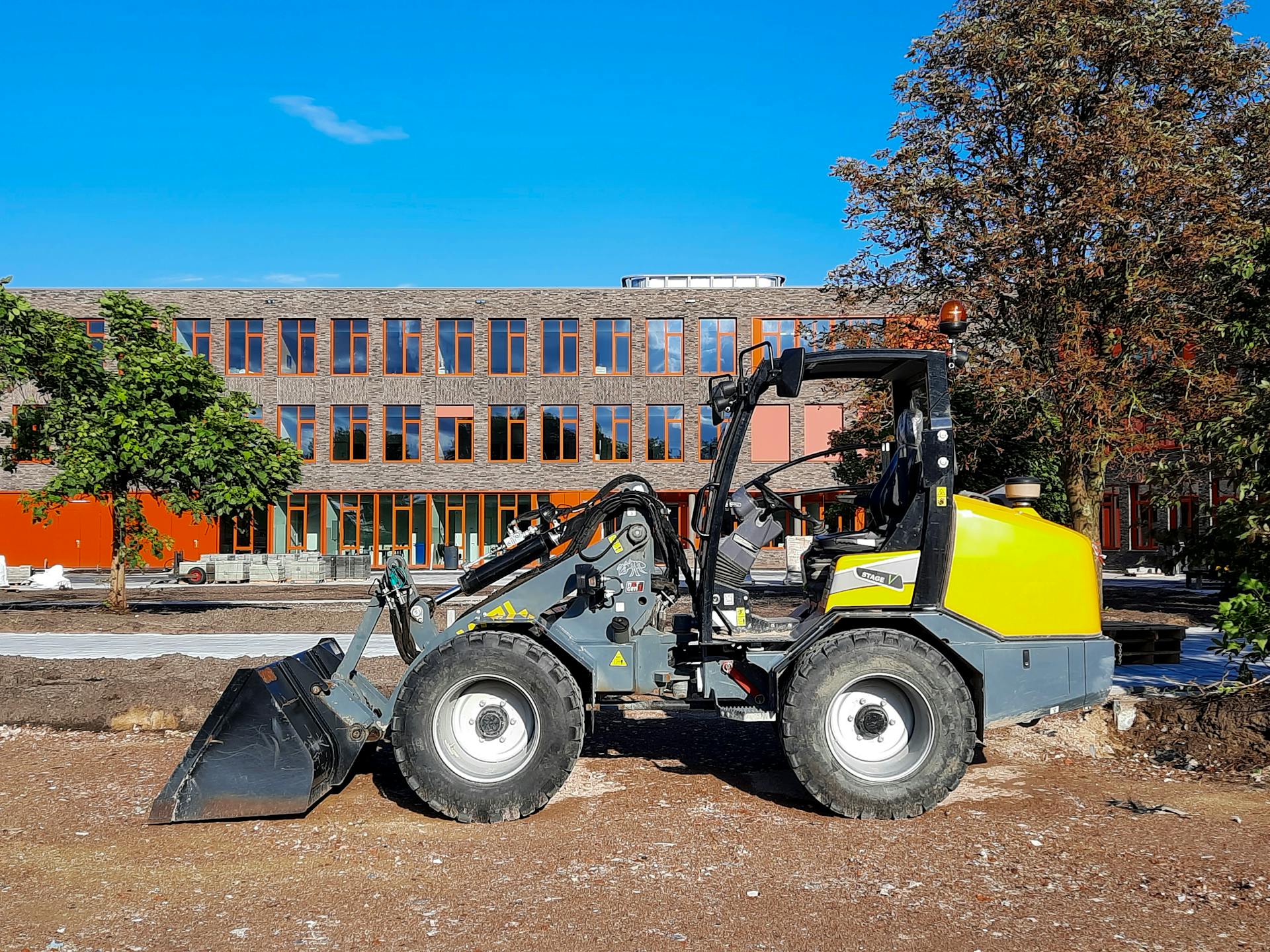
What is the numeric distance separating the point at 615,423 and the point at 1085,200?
92.8ft

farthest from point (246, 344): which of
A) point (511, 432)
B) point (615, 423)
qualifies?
point (615, 423)

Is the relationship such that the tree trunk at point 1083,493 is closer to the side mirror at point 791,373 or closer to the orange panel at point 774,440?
the side mirror at point 791,373

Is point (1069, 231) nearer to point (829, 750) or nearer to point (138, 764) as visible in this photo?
point (829, 750)

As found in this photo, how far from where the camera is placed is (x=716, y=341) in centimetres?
4247

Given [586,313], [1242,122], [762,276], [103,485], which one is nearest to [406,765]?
[103,485]

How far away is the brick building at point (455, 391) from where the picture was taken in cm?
4244

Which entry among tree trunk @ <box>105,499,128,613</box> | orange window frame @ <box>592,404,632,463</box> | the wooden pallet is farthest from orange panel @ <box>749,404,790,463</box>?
the wooden pallet

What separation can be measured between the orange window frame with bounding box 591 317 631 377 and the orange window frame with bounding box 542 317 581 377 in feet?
2.39

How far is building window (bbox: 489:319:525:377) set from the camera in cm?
4284

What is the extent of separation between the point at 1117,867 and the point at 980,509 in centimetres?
207

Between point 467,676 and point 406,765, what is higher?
point 467,676

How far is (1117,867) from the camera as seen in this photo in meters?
5.10

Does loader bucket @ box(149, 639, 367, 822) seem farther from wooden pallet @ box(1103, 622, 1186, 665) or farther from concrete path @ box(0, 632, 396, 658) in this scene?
wooden pallet @ box(1103, 622, 1186, 665)

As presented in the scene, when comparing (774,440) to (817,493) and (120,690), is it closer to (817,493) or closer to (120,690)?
(120,690)
